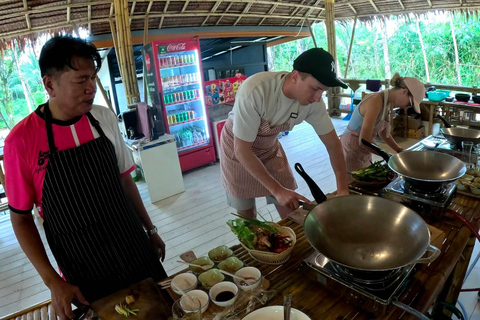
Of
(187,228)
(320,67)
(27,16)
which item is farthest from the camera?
(27,16)

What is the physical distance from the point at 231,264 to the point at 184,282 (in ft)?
0.62

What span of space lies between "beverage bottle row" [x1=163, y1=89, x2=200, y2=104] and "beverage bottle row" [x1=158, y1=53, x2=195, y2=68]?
0.44 meters

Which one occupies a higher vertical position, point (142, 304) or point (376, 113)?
point (376, 113)

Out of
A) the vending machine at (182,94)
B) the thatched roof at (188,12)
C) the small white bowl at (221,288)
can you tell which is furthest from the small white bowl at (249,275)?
the thatched roof at (188,12)

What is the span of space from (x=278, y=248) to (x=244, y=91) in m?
0.90

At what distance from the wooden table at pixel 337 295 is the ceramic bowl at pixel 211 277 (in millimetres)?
162

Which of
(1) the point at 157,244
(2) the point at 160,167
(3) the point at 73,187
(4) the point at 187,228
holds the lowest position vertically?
(4) the point at 187,228

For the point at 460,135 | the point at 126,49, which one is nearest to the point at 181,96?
the point at 126,49

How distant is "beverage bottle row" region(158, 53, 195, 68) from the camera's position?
468 cm

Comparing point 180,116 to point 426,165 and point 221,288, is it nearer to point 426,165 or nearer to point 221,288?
point 426,165

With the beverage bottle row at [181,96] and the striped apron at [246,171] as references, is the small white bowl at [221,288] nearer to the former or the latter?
the striped apron at [246,171]

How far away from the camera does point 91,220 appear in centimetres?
130

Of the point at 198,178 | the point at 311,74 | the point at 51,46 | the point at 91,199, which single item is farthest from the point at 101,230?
the point at 198,178

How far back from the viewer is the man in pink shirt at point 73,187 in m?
1.15
